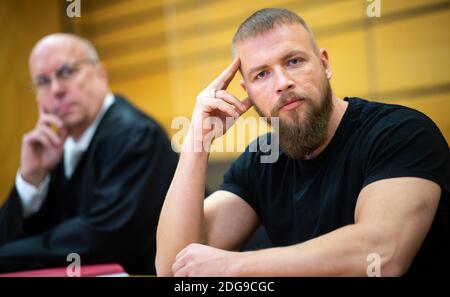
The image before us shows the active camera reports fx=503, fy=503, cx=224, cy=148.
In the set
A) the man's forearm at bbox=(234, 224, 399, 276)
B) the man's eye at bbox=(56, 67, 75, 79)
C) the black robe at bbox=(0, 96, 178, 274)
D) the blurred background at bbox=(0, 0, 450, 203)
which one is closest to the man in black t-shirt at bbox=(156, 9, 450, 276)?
the man's forearm at bbox=(234, 224, 399, 276)

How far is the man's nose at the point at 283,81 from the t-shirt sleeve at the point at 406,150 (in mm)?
223

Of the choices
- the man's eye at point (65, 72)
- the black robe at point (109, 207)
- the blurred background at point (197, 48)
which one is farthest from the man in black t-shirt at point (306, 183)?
the man's eye at point (65, 72)

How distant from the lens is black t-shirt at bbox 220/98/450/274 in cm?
110

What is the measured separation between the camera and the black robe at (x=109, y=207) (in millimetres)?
1781

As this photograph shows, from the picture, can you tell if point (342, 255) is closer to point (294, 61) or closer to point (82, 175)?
point (294, 61)

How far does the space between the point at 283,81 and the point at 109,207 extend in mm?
875

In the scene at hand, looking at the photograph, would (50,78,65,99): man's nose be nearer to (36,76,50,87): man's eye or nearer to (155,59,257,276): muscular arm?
(36,76,50,87): man's eye

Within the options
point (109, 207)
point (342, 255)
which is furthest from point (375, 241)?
point (109, 207)

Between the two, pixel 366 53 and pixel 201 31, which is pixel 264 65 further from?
pixel 201 31

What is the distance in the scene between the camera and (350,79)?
2086mm

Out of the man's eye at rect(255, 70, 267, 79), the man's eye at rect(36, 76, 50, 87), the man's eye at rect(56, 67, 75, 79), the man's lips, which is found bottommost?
the man's lips

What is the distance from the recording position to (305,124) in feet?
4.12

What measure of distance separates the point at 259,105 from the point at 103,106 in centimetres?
105

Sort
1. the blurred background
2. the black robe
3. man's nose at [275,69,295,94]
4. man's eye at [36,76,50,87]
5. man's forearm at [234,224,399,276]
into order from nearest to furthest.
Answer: man's forearm at [234,224,399,276]
man's nose at [275,69,295,94]
the blurred background
the black robe
man's eye at [36,76,50,87]
